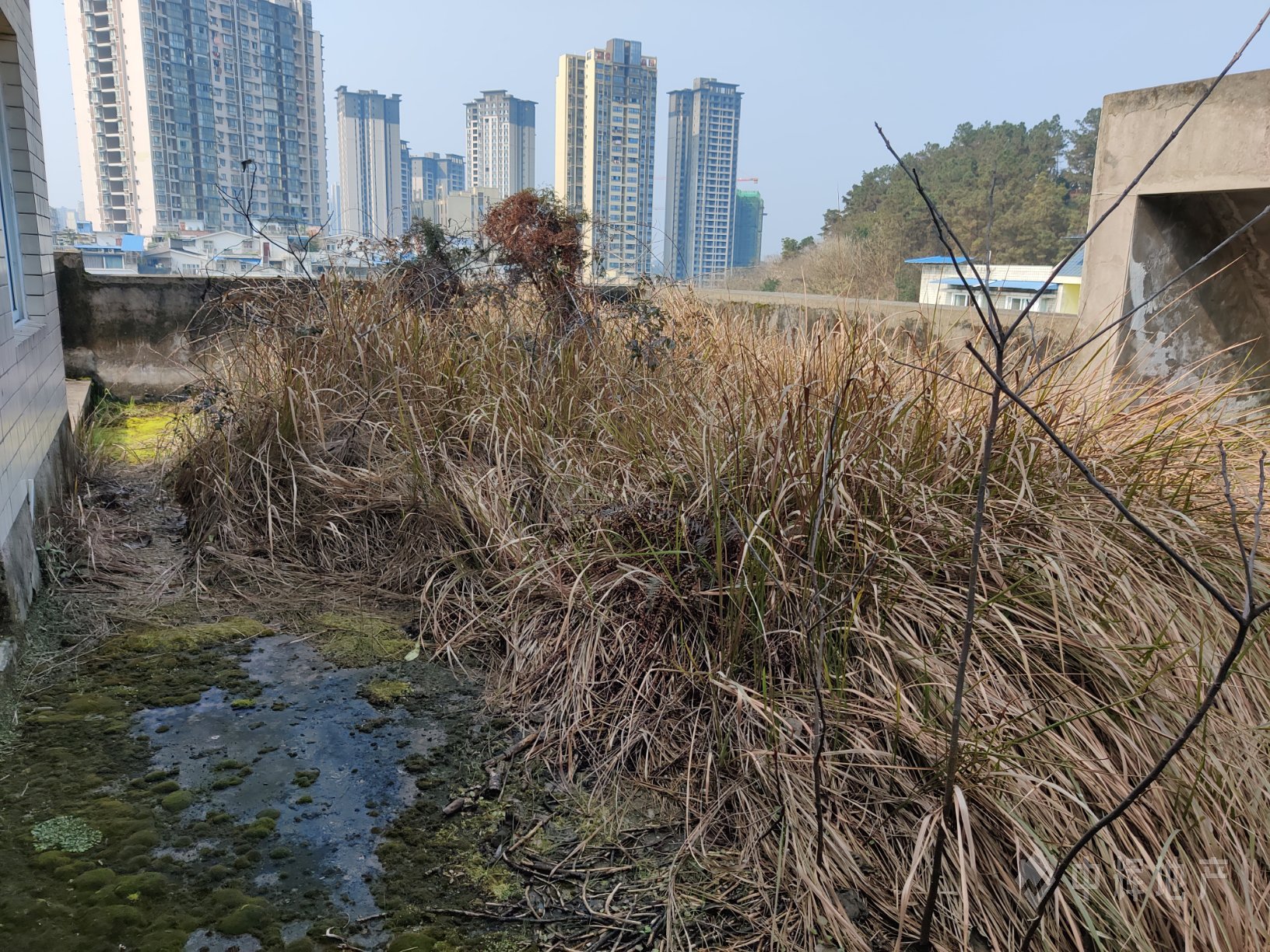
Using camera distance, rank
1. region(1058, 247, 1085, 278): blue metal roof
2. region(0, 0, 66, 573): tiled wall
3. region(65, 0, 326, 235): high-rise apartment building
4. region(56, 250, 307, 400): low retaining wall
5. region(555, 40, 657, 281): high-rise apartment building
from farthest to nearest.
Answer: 1. region(65, 0, 326, 235): high-rise apartment building
2. region(555, 40, 657, 281): high-rise apartment building
3. region(56, 250, 307, 400): low retaining wall
4. region(1058, 247, 1085, 278): blue metal roof
5. region(0, 0, 66, 573): tiled wall

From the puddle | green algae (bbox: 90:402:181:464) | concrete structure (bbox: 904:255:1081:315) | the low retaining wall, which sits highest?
concrete structure (bbox: 904:255:1081:315)

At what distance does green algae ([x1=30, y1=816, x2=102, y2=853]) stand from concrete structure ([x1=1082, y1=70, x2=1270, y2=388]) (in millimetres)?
4665

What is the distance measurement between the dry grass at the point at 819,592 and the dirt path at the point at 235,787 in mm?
336

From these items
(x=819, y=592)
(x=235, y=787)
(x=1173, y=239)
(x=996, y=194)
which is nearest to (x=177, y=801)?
(x=235, y=787)

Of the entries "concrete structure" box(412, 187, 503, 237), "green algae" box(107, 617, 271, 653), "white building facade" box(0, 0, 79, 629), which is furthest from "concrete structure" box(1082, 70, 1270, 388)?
"white building facade" box(0, 0, 79, 629)

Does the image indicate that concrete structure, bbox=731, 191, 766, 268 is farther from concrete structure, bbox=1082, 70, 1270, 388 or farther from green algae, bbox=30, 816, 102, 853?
green algae, bbox=30, 816, 102, 853

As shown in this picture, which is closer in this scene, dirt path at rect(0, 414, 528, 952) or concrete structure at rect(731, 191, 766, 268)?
dirt path at rect(0, 414, 528, 952)

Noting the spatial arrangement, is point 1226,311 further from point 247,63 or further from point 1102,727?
point 247,63

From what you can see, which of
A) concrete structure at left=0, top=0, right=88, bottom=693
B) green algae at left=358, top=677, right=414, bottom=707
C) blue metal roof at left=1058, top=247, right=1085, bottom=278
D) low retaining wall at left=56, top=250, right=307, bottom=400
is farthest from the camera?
low retaining wall at left=56, top=250, right=307, bottom=400

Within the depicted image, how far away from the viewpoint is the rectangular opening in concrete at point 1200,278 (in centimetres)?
466

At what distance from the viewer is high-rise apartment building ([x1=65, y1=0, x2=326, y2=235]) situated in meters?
21.1

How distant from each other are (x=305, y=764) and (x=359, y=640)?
0.78m

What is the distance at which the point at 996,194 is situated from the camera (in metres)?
23.4

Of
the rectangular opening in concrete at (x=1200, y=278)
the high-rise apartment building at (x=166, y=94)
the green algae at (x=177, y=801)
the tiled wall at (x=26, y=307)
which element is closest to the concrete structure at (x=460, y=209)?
the tiled wall at (x=26, y=307)
